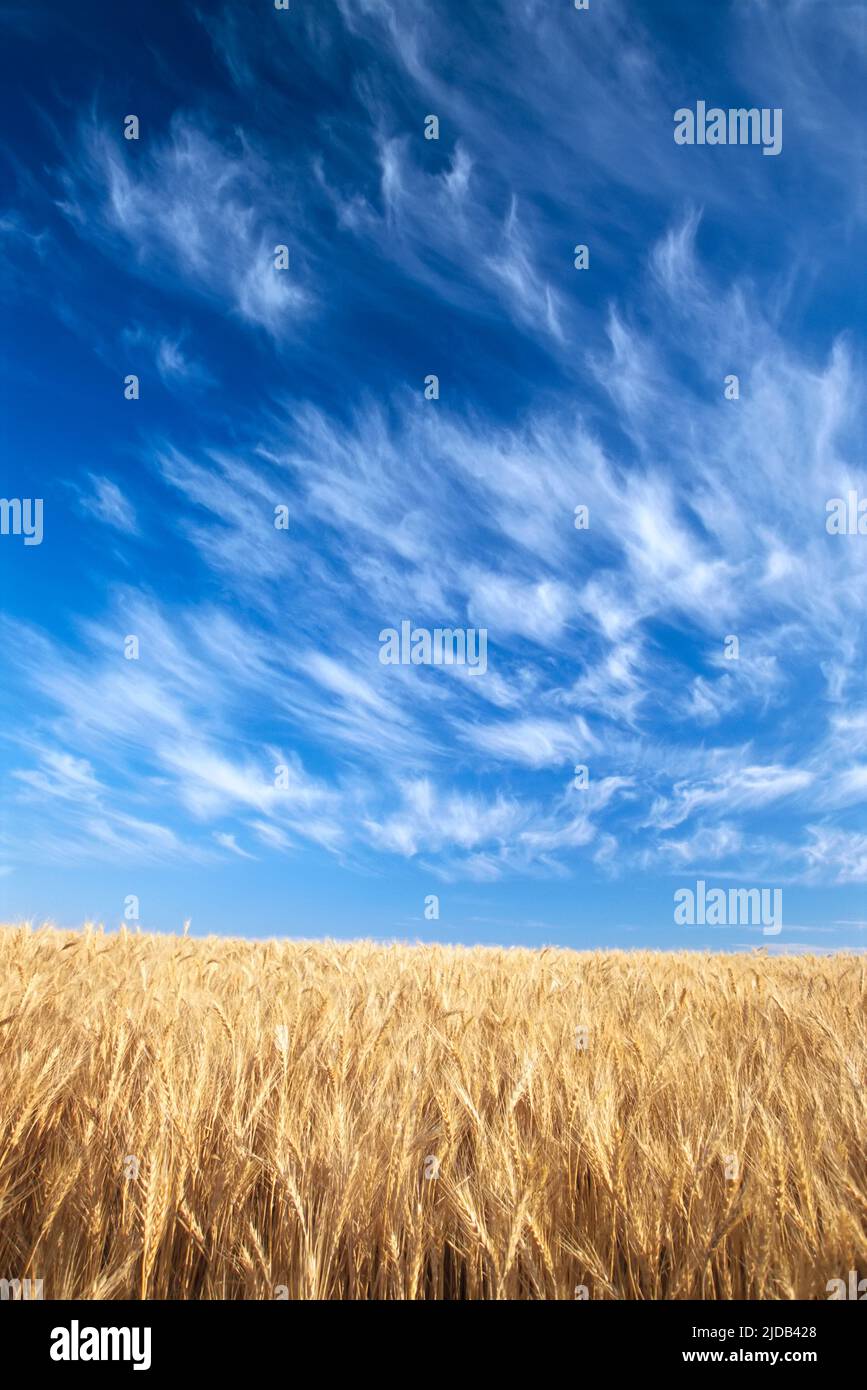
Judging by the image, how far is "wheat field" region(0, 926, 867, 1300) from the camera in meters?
2.03

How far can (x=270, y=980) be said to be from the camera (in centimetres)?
565

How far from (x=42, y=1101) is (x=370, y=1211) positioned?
130 cm

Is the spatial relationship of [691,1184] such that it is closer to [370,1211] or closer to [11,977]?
[370,1211]

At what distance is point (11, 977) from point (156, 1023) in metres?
1.55

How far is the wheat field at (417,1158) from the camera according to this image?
2031 mm

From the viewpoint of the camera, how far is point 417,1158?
2395 mm

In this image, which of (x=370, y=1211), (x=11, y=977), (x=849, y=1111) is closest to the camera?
(x=370, y=1211)

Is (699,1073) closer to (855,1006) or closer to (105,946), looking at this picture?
(855,1006)
